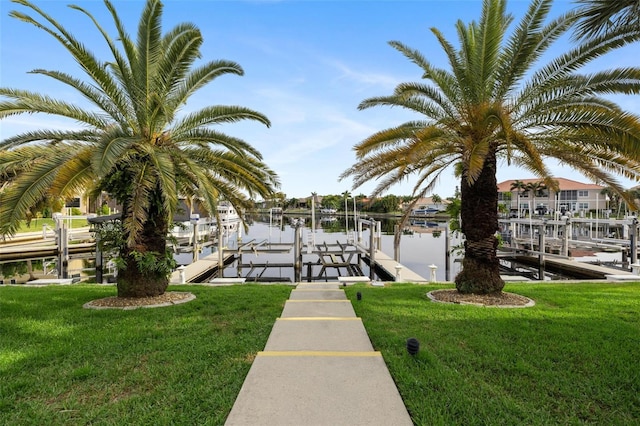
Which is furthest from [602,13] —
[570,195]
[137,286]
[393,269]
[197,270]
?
[570,195]

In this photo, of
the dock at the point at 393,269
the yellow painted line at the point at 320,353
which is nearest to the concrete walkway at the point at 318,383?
the yellow painted line at the point at 320,353

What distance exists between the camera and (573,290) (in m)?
9.86

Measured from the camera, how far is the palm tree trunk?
855 centimetres

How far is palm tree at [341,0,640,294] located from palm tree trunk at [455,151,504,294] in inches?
0.9

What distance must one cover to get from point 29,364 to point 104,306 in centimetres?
341

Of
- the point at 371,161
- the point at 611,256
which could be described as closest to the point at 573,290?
the point at 371,161

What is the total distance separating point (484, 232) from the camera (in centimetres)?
861

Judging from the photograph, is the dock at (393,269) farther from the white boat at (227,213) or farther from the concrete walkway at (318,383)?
the white boat at (227,213)

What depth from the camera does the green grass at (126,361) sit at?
342 centimetres

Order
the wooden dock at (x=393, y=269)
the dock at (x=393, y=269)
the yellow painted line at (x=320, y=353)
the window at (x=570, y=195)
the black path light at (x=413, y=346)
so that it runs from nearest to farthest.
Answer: the black path light at (x=413, y=346), the yellow painted line at (x=320, y=353), the wooden dock at (x=393, y=269), the dock at (x=393, y=269), the window at (x=570, y=195)

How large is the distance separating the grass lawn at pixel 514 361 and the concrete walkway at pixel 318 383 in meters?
0.23

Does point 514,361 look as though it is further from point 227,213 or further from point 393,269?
point 227,213

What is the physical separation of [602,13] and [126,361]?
819 cm

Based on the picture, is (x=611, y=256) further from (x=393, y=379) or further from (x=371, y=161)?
(x=393, y=379)
